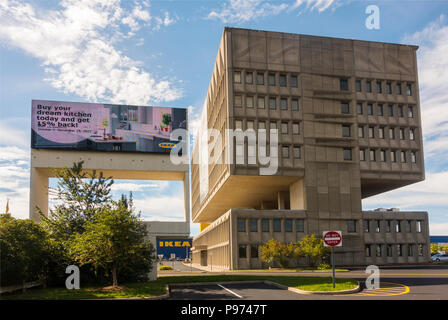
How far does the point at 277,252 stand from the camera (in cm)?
4953

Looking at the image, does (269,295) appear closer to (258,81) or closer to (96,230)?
(96,230)

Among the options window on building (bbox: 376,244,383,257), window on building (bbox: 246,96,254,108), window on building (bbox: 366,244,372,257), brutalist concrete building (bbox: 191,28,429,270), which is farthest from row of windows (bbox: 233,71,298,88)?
window on building (bbox: 376,244,383,257)

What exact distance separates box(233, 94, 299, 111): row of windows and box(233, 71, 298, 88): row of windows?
191cm

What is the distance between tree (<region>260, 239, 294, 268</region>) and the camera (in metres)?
49.6

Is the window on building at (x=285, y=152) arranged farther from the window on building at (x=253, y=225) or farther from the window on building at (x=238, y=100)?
the window on building at (x=253, y=225)

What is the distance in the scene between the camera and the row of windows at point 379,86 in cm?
6091

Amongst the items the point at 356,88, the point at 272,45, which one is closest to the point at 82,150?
the point at 272,45

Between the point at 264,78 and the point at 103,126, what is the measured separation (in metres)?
22.4

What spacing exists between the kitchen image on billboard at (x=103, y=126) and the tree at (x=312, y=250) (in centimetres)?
2108

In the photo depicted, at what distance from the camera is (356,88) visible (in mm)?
60969

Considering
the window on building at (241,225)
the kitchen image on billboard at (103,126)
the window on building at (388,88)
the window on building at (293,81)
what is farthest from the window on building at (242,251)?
the window on building at (388,88)

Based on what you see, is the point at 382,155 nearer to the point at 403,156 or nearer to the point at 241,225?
the point at 403,156

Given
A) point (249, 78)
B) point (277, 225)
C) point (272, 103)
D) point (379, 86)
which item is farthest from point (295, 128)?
point (379, 86)
